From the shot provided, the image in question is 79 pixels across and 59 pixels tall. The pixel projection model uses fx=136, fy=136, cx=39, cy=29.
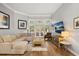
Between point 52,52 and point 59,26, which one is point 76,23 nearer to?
point 59,26

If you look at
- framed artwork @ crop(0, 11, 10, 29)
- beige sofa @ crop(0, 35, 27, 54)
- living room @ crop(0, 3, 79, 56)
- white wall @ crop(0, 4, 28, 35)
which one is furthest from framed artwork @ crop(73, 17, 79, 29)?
framed artwork @ crop(0, 11, 10, 29)

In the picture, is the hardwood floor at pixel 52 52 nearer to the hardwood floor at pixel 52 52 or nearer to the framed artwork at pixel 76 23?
the hardwood floor at pixel 52 52

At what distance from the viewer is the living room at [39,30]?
369 cm

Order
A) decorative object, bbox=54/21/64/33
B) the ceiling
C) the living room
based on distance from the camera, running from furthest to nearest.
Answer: decorative object, bbox=54/21/64/33
the living room
the ceiling

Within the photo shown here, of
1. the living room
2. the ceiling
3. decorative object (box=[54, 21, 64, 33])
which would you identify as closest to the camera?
the ceiling

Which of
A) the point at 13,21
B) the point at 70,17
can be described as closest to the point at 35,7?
the point at 13,21

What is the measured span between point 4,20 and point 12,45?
73cm

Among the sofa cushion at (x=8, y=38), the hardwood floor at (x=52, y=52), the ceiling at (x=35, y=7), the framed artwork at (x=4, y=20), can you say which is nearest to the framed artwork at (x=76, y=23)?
the ceiling at (x=35, y=7)

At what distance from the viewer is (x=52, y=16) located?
3748mm

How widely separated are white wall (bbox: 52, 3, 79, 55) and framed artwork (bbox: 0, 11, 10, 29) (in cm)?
127

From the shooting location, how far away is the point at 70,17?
378 centimetres

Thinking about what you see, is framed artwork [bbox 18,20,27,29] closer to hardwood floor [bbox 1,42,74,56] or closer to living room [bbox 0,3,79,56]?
living room [bbox 0,3,79,56]

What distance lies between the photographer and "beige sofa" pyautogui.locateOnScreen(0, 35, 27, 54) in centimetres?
373

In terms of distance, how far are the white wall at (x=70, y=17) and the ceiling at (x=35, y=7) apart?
0.16 metres
